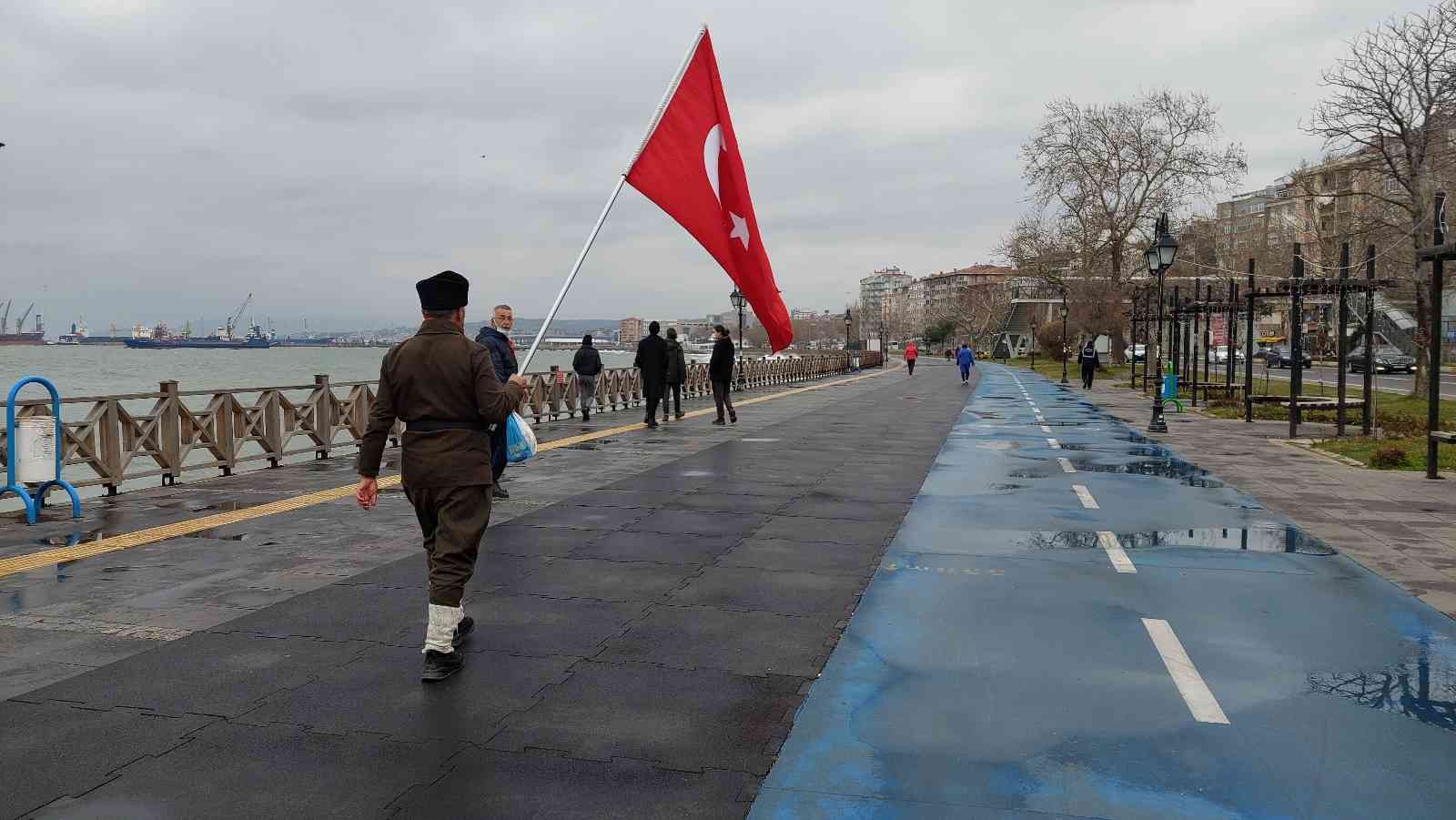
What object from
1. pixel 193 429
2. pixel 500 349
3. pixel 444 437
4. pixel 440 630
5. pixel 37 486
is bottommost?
pixel 440 630

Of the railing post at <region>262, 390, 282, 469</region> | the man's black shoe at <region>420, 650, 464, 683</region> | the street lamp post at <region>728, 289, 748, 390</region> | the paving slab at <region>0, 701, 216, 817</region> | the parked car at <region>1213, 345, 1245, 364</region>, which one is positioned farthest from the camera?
the street lamp post at <region>728, 289, 748, 390</region>

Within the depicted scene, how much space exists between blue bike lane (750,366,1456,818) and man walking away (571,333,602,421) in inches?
566

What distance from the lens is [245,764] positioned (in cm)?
405

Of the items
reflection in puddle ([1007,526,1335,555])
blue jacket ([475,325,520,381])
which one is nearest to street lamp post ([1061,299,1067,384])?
reflection in puddle ([1007,526,1335,555])

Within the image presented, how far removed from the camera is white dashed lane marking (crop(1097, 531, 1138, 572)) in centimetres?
782

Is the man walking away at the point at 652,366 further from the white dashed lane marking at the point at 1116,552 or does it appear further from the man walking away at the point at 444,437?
the man walking away at the point at 444,437

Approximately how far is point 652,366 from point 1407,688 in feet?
Answer: 55.3

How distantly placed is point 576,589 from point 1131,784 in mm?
4047

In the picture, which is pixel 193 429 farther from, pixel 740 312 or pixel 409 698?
pixel 740 312

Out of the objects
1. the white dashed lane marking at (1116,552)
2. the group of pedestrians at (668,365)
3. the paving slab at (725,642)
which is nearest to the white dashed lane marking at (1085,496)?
the white dashed lane marking at (1116,552)

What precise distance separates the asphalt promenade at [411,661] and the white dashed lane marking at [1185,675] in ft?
5.75

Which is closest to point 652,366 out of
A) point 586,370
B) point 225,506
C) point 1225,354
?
point 586,370

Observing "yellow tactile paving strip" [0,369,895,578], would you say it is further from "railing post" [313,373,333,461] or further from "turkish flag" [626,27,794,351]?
"turkish flag" [626,27,794,351]

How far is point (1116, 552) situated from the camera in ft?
27.5
